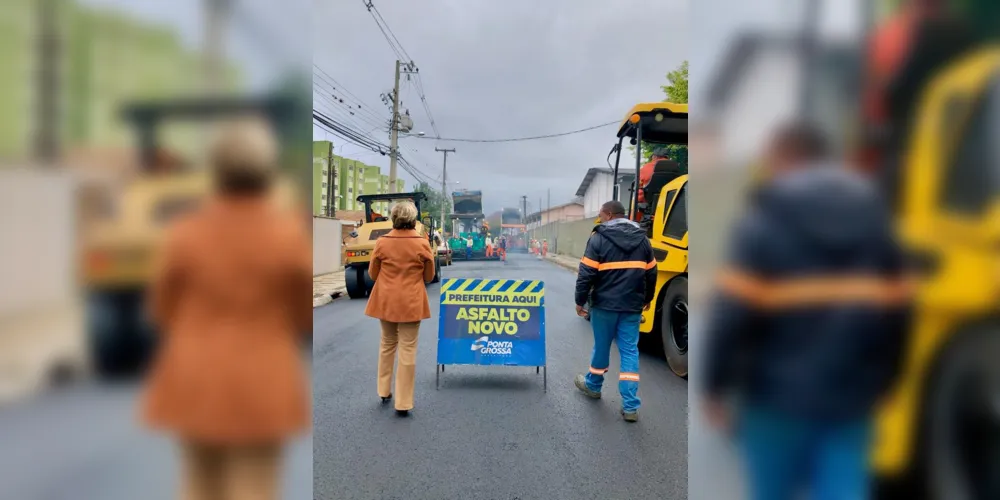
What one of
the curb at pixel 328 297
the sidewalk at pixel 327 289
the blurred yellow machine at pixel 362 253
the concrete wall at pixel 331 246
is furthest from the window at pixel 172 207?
the concrete wall at pixel 331 246

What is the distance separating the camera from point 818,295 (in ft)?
2.95

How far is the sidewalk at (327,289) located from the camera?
36.0 feet

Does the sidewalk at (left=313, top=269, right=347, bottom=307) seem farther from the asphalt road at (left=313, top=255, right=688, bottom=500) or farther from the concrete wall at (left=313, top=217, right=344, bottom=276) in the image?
the asphalt road at (left=313, top=255, right=688, bottom=500)

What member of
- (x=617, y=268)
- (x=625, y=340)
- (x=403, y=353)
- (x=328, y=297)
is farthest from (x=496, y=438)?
(x=328, y=297)

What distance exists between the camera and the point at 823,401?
963 mm

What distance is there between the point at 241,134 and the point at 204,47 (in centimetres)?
16

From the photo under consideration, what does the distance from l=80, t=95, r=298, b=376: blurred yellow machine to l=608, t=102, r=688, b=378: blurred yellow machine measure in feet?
13.4

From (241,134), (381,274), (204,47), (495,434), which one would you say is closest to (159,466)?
(241,134)

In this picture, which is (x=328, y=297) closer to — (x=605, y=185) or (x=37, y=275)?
(x=605, y=185)

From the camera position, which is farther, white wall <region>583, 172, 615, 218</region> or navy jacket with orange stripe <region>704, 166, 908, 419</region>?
white wall <region>583, 172, 615, 218</region>

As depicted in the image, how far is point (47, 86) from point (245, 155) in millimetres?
276

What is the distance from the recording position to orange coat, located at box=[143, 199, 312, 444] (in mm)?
834

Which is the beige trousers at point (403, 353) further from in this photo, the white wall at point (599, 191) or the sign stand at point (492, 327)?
the white wall at point (599, 191)


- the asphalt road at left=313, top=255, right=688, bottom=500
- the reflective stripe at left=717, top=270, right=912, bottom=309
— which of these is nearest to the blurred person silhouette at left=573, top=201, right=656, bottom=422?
the asphalt road at left=313, top=255, right=688, bottom=500
